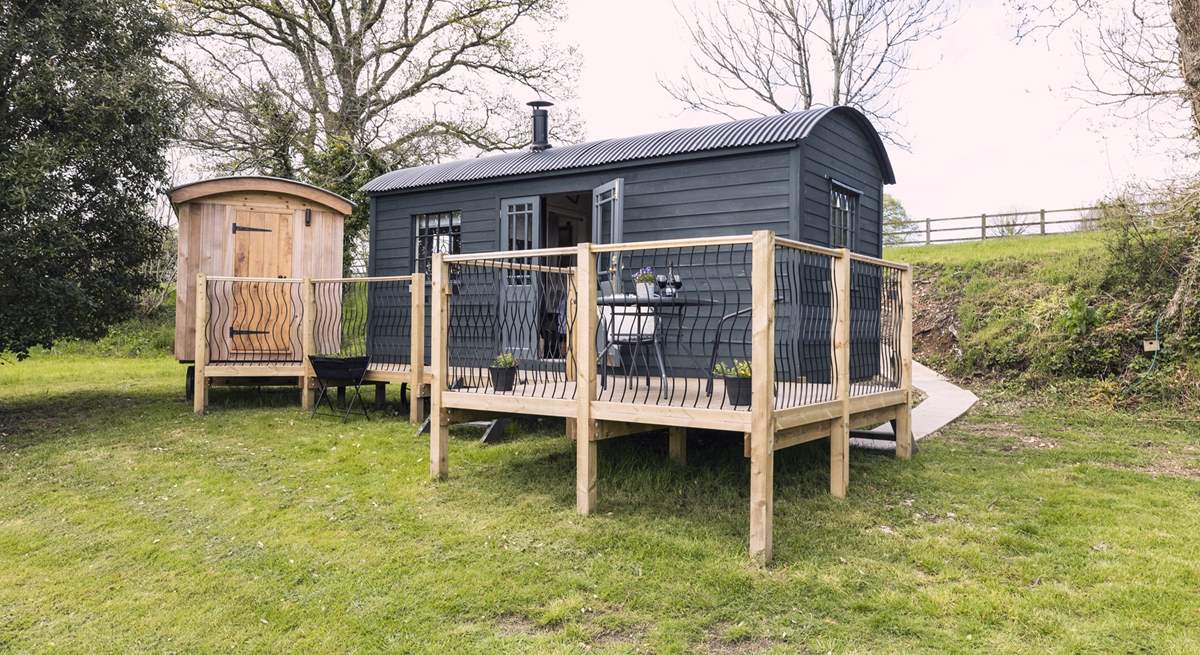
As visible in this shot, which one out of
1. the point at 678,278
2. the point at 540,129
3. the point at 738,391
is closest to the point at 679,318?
the point at 678,278

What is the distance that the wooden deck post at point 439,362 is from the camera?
5.24m

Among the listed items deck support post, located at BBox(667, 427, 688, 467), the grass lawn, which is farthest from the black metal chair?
deck support post, located at BBox(667, 427, 688, 467)

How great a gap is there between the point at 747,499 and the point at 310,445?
3726 mm

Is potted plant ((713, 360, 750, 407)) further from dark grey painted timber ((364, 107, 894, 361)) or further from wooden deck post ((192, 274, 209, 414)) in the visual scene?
wooden deck post ((192, 274, 209, 414))

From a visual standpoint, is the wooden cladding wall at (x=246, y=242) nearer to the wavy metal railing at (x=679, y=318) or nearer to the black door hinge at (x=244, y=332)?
the black door hinge at (x=244, y=332)

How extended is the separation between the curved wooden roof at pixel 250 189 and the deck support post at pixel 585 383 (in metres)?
5.61

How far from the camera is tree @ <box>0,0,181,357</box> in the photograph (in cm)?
707

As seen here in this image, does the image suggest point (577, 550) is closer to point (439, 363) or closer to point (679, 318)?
point (439, 363)

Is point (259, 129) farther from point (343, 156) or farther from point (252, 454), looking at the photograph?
point (252, 454)

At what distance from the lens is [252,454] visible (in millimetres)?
6094

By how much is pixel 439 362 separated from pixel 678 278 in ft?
5.97


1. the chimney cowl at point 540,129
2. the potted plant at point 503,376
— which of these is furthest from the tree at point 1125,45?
the potted plant at point 503,376

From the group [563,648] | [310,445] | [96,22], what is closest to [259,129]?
[96,22]

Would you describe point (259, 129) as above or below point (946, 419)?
above
